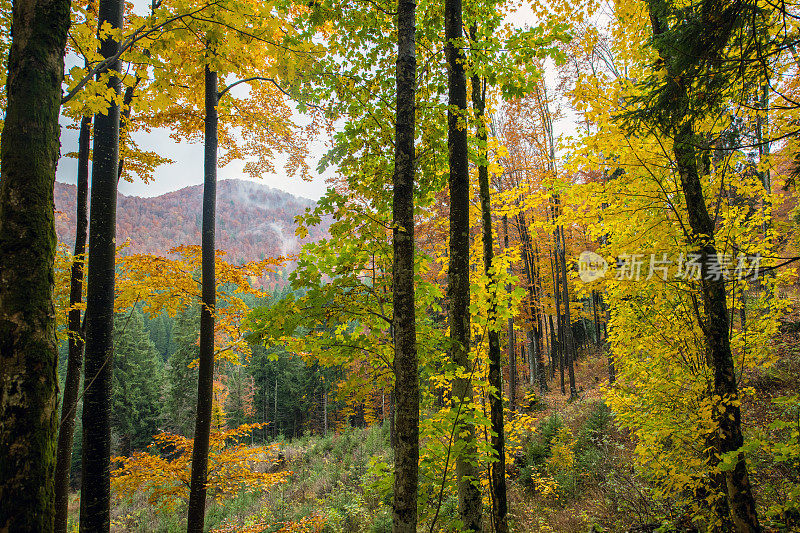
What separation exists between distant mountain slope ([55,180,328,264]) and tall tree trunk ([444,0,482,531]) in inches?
3361

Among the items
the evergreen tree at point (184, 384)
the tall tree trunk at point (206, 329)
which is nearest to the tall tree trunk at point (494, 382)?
the tall tree trunk at point (206, 329)

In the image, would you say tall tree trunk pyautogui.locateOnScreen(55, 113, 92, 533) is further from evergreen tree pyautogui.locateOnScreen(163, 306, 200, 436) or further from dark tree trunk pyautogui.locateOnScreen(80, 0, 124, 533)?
evergreen tree pyautogui.locateOnScreen(163, 306, 200, 436)

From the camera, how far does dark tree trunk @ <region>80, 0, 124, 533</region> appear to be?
408 cm

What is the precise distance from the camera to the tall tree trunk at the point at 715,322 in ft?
12.6

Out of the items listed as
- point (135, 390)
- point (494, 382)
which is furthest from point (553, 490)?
point (135, 390)

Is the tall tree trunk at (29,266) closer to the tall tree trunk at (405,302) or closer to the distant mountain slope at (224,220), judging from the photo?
the tall tree trunk at (405,302)

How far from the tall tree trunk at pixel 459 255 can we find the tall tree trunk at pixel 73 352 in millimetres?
5850

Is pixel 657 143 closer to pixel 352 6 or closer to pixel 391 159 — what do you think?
pixel 391 159

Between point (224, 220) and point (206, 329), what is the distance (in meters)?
152

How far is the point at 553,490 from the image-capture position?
8719mm

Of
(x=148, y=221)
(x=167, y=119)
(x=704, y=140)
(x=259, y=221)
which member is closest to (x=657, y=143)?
(x=704, y=140)

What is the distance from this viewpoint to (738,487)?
4055 millimetres

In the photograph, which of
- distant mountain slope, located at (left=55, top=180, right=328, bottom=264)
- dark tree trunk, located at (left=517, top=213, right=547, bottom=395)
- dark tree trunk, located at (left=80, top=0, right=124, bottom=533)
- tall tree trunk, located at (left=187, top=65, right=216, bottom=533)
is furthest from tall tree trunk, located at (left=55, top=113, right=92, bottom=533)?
distant mountain slope, located at (left=55, top=180, right=328, bottom=264)

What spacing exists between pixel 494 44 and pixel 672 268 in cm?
393
